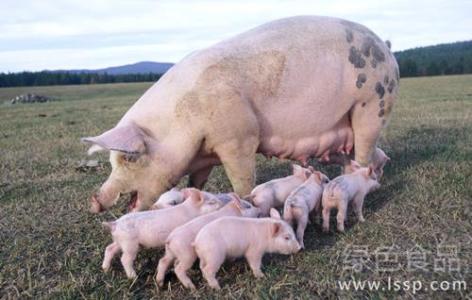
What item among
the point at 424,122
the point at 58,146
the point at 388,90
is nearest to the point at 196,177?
the point at 388,90

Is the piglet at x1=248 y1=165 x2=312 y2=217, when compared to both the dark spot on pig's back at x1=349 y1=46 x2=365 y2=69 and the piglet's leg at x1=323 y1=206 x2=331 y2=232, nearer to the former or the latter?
the piglet's leg at x1=323 y1=206 x2=331 y2=232

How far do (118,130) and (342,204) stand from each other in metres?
1.77

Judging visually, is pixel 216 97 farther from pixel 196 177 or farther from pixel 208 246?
pixel 208 246

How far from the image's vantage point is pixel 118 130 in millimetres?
4359

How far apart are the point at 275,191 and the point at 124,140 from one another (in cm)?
121

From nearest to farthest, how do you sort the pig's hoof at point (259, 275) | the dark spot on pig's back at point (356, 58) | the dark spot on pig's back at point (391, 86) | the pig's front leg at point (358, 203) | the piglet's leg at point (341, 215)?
the pig's hoof at point (259, 275)
the piglet's leg at point (341, 215)
the pig's front leg at point (358, 203)
the dark spot on pig's back at point (356, 58)
the dark spot on pig's back at point (391, 86)

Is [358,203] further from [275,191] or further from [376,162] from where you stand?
[376,162]

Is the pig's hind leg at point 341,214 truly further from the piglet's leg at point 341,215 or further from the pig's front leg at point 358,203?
the pig's front leg at point 358,203

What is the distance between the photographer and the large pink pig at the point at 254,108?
439cm

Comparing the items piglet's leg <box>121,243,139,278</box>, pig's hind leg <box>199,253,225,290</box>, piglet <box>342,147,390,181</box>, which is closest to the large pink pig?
piglet <box>342,147,390,181</box>

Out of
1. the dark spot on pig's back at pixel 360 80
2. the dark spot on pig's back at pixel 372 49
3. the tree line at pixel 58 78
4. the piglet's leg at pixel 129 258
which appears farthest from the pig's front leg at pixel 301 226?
the tree line at pixel 58 78

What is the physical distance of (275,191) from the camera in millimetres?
4367

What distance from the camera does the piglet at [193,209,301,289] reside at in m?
3.14

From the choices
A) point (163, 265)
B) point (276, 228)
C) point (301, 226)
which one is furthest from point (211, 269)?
point (301, 226)
